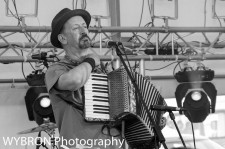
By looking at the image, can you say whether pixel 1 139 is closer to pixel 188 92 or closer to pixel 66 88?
pixel 188 92

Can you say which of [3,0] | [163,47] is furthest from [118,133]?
[3,0]

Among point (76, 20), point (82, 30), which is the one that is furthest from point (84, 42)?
point (76, 20)

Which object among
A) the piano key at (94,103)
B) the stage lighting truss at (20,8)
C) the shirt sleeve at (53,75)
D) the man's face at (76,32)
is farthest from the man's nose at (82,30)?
the stage lighting truss at (20,8)

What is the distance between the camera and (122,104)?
9.02 feet

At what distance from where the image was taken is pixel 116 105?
2.78 m

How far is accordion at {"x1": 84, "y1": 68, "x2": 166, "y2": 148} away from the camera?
108 inches

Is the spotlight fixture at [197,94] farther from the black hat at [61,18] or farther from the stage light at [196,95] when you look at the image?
the black hat at [61,18]

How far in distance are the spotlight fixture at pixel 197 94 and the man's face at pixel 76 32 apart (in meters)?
2.65

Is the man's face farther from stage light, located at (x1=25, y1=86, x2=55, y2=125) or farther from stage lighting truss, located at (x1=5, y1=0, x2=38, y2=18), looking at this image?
stage light, located at (x1=25, y1=86, x2=55, y2=125)

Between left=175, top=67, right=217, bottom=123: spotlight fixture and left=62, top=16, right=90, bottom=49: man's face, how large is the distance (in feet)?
8.71

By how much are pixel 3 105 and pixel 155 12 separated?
226cm

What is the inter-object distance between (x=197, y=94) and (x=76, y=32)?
9.04ft

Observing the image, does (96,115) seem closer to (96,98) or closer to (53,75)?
(96,98)

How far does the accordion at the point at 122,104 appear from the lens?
2.73 meters
